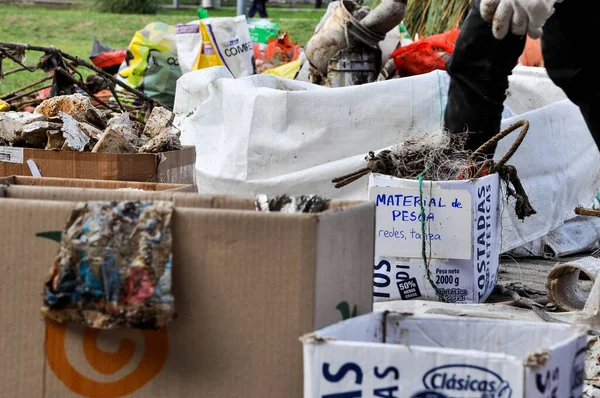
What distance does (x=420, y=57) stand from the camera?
470cm

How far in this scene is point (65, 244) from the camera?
1.72m

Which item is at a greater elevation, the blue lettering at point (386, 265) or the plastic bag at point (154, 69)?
the plastic bag at point (154, 69)

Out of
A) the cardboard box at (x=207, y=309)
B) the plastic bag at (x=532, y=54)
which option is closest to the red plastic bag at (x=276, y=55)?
the plastic bag at (x=532, y=54)

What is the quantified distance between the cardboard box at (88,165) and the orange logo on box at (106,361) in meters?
1.16

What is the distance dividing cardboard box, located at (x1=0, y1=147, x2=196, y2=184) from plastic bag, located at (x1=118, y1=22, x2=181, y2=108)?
2935 millimetres

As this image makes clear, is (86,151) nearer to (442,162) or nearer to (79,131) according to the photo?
(79,131)

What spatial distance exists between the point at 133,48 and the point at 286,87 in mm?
2041

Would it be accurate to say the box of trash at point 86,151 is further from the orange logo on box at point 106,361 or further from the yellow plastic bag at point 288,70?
the yellow plastic bag at point 288,70

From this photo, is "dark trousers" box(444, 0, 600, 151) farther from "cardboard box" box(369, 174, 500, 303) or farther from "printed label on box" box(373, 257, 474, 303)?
"printed label on box" box(373, 257, 474, 303)

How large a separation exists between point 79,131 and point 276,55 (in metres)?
3.16

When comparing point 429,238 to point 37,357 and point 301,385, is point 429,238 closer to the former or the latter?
point 301,385

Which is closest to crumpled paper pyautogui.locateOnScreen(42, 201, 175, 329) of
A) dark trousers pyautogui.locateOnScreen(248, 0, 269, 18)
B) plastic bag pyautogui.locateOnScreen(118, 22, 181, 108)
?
plastic bag pyautogui.locateOnScreen(118, 22, 181, 108)

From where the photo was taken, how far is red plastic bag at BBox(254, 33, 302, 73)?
6047 mm

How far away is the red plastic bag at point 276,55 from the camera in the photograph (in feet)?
19.8
